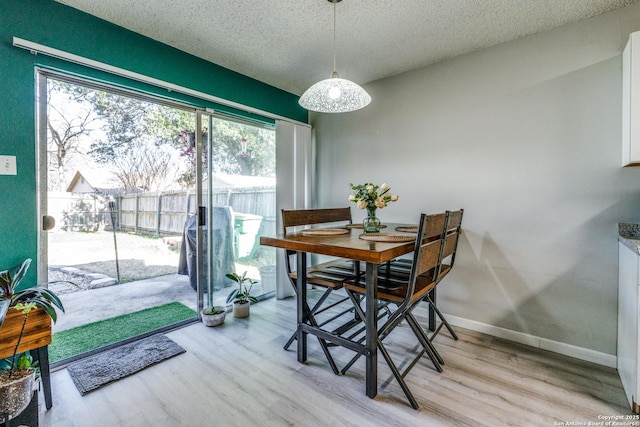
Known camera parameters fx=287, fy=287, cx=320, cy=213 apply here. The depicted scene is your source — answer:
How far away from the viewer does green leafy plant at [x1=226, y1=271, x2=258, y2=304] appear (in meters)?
2.81

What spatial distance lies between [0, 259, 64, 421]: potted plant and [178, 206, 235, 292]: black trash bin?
51.0 inches

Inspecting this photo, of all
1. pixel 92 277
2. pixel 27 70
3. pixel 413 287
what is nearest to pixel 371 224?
pixel 413 287

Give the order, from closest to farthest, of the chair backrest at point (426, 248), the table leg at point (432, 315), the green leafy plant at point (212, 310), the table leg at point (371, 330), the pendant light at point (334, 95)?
the chair backrest at point (426, 248) < the table leg at point (371, 330) < the pendant light at point (334, 95) < the table leg at point (432, 315) < the green leafy plant at point (212, 310)

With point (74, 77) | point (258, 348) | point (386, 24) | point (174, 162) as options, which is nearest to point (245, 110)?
point (174, 162)

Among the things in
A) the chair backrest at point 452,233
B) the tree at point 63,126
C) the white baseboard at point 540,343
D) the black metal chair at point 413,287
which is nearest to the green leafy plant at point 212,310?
the black metal chair at point 413,287

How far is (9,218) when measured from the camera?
68.2 inches

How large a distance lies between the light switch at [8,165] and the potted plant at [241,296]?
1643 millimetres

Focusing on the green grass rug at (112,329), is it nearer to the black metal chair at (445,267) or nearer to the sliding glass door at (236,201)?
the sliding glass door at (236,201)

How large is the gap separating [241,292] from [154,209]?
120 cm

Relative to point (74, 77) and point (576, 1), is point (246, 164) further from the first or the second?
point (576, 1)

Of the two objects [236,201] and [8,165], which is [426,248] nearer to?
[236,201]

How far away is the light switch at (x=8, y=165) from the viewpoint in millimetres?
1698

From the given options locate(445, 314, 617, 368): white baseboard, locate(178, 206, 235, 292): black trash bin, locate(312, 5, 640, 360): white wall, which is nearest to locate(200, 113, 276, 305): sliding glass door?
locate(178, 206, 235, 292): black trash bin

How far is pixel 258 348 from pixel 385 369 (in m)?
0.95
